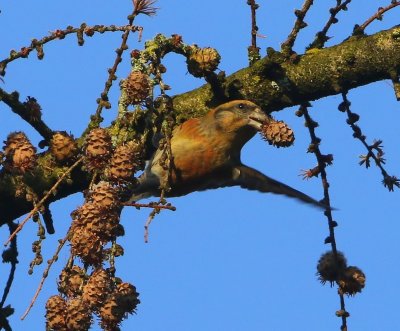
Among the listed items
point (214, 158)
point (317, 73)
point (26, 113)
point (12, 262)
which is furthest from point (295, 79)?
point (12, 262)

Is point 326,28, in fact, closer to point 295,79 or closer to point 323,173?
point 295,79

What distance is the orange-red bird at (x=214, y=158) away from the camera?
402cm

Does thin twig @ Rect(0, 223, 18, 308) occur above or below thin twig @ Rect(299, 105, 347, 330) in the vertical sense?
below

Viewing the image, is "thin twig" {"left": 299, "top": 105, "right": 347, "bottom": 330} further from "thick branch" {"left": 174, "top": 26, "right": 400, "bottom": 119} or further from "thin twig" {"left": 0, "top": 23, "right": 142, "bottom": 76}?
"thin twig" {"left": 0, "top": 23, "right": 142, "bottom": 76}

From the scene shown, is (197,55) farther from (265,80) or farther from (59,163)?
(59,163)

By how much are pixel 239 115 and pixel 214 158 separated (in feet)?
1.40

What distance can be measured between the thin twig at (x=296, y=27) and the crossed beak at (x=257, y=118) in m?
0.29

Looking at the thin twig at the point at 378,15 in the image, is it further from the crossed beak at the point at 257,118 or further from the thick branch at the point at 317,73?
the crossed beak at the point at 257,118

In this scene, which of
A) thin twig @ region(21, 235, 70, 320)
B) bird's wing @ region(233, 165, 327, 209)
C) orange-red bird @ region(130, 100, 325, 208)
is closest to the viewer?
thin twig @ region(21, 235, 70, 320)

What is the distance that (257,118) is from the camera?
3848 millimetres

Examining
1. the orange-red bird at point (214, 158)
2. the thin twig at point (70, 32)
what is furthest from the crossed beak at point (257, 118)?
the thin twig at point (70, 32)

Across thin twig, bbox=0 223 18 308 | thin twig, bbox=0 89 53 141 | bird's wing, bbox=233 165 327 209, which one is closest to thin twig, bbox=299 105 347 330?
bird's wing, bbox=233 165 327 209

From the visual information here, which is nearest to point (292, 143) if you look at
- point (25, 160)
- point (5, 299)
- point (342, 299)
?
point (342, 299)

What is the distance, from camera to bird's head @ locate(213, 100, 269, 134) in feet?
12.7
